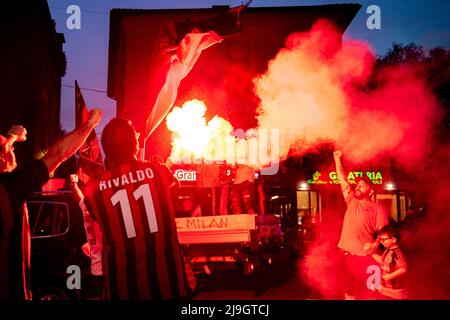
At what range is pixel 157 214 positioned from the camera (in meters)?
2.54

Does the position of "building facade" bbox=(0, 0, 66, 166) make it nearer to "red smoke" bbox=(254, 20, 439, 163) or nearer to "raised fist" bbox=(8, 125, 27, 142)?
"red smoke" bbox=(254, 20, 439, 163)

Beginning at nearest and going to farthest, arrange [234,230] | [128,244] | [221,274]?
[128,244]
[234,230]
[221,274]

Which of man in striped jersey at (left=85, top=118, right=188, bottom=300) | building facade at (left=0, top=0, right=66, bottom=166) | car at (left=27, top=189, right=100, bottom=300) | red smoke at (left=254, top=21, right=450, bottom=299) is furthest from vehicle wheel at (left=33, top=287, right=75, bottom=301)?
building facade at (left=0, top=0, right=66, bottom=166)

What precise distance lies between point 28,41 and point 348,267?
1974cm

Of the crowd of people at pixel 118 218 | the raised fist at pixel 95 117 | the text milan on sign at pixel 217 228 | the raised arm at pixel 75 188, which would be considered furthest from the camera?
the text milan on sign at pixel 217 228

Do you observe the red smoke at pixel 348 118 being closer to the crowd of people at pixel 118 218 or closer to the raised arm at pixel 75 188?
the raised arm at pixel 75 188

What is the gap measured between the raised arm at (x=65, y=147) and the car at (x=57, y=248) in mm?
3944

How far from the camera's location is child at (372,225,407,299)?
16.7 ft

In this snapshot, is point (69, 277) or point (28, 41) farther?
point (28, 41)

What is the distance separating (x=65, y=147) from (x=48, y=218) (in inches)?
164

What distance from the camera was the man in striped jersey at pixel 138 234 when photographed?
2527 mm

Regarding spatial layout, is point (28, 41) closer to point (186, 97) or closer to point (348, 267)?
point (186, 97)

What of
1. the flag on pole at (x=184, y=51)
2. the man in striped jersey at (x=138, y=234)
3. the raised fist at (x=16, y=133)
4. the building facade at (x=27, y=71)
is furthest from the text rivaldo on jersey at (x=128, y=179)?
the building facade at (x=27, y=71)

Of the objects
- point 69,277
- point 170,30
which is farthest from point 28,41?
point 69,277
